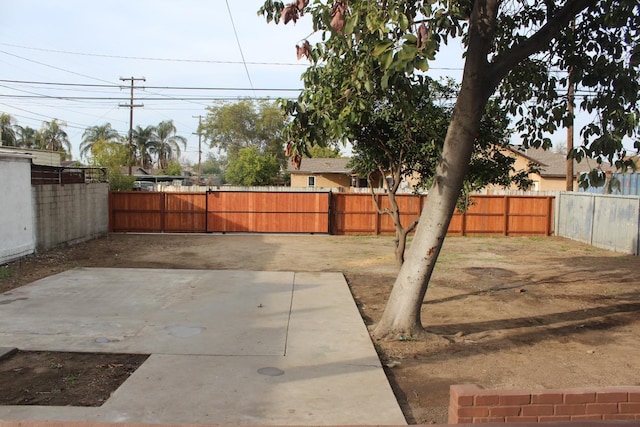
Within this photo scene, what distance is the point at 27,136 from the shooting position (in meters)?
57.0

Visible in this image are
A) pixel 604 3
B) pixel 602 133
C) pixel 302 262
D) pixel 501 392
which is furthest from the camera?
pixel 302 262

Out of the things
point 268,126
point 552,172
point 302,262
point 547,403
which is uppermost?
point 268,126

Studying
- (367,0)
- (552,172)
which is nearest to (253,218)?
(367,0)

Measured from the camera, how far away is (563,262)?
15094 millimetres

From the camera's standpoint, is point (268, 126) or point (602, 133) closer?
point (602, 133)

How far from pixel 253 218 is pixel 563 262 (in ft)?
Answer: 39.4

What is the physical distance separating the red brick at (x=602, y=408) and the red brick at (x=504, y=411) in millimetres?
A: 535

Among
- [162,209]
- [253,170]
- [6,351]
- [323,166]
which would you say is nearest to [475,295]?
[6,351]

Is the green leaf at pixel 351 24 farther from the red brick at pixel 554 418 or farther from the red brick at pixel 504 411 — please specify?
the red brick at pixel 554 418

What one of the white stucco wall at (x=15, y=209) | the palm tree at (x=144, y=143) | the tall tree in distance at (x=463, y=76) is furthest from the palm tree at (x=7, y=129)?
the tall tree in distance at (x=463, y=76)

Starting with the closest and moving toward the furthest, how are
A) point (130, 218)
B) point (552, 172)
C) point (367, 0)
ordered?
1. point (367, 0)
2. point (130, 218)
3. point (552, 172)

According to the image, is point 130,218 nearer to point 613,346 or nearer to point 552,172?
point 613,346

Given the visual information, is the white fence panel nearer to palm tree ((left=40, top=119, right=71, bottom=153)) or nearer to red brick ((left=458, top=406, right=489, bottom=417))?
red brick ((left=458, top=406, right=489, bottom=417))

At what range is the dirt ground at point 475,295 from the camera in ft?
19.4
